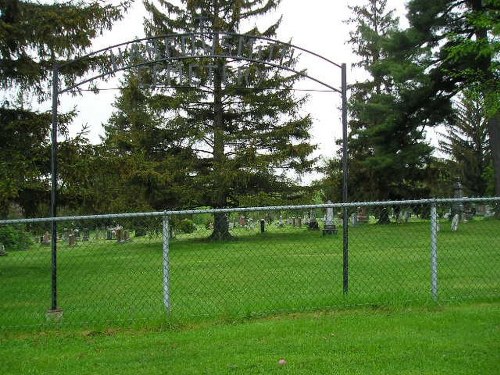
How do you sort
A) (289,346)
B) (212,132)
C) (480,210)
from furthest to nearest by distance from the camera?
(480,210) < (212,132) < (289,346)

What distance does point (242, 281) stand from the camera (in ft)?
29.4

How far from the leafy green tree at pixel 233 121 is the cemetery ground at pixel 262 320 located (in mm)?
13035

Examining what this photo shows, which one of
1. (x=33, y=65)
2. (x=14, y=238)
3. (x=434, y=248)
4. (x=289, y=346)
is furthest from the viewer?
(x=14, y=238)

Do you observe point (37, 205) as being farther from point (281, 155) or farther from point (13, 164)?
point (281, 155)

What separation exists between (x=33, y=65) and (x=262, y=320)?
34.3 ft

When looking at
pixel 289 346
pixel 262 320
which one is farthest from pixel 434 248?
pixel 289 346

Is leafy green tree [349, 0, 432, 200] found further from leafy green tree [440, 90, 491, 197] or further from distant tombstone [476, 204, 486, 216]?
leafy green tree [440, 90, 491, 197]

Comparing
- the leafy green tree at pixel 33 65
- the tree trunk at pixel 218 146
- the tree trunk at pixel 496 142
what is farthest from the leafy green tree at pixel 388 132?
the leafy green tree at pixel 33 65

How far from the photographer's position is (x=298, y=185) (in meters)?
25.2

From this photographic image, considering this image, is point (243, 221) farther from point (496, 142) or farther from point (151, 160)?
point (496, 142)

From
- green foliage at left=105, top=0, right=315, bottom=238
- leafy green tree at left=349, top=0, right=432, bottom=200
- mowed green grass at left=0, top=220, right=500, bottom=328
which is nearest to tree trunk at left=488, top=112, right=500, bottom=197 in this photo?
leafy green tree at left=349, top=0, right=432, bottom=200

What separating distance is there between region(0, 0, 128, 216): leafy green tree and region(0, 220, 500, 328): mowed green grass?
2265 mm

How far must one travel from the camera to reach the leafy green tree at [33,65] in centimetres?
1280

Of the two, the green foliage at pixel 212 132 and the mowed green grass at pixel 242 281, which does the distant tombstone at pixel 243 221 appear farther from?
the green foliage at pixel 212 132
